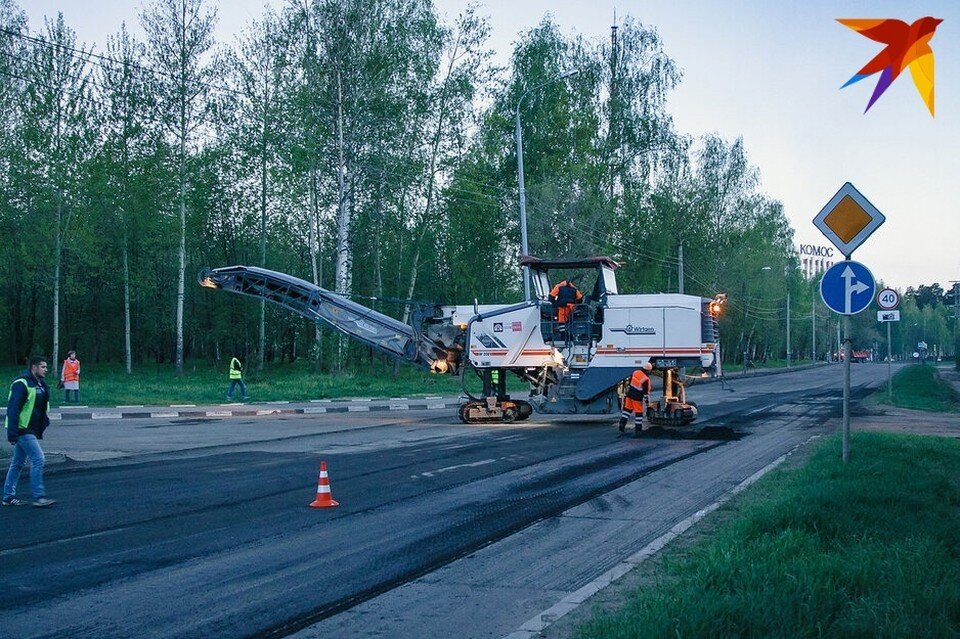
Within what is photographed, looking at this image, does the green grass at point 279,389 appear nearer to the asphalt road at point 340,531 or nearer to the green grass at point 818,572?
the asphalt road at point 340,531

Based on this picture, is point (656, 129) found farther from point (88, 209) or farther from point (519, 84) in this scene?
point (88, 209)

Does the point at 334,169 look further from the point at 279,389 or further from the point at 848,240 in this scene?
the point at 848,240

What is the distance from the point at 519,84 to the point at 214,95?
17.0m

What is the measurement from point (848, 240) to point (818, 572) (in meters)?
6.41

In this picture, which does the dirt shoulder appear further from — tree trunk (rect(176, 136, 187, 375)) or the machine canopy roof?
tree trunk (rect(176, 136, 187, 375))

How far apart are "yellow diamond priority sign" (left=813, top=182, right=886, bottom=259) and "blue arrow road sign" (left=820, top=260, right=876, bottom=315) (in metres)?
0.21

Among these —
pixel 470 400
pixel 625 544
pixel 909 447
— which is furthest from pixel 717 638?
pixel 470 400

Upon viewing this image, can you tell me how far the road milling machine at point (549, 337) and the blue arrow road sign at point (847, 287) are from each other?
8839 mm

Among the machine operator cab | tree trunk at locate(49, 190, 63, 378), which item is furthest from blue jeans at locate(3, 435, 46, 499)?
tree trunk at locate(49, 190, 63, 378)

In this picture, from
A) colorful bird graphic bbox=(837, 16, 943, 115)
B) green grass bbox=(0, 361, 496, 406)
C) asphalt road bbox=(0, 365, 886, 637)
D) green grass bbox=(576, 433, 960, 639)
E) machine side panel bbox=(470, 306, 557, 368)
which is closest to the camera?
green grass bbox=(576, 433, 960, 639)

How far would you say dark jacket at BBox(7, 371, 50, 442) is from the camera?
34.7 feet

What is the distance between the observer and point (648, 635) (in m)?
4.88

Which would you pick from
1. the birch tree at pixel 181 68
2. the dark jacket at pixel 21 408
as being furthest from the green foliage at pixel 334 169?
the dark jacket at pixel 21 408

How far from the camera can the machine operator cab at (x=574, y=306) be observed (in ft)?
69.9
